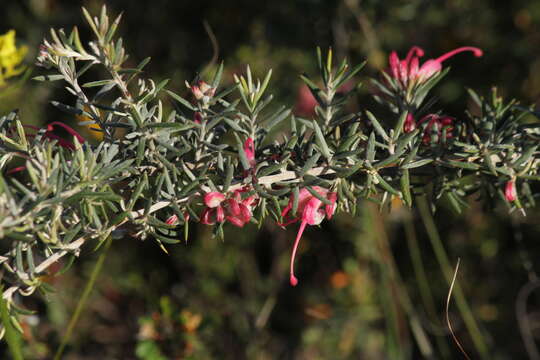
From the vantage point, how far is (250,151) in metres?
0.67

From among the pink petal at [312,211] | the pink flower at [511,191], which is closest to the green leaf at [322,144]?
the pink petal at [312,211]

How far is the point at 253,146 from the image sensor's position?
687 millimetres

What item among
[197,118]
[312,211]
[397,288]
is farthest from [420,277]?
[197,118]

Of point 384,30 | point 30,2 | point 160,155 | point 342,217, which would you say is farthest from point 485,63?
point 30,2

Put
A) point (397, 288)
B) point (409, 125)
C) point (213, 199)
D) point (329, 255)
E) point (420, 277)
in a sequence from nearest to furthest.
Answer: point (213, 199)
point (409, 125)
point (420, 277)
point (397, 288)
point (329, 255)

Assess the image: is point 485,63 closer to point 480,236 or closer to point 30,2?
point 480,236

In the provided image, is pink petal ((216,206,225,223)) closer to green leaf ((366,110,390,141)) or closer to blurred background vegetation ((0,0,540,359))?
green leaf ((366,110,390,141))

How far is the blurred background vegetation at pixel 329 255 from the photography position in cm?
156

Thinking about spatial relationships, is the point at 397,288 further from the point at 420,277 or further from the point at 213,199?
the point at 213,199

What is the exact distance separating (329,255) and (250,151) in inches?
46.1

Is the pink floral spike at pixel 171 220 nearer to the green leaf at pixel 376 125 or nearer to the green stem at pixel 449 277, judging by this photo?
the green leaf at pixel 376 125

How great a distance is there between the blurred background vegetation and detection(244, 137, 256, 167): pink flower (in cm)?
77

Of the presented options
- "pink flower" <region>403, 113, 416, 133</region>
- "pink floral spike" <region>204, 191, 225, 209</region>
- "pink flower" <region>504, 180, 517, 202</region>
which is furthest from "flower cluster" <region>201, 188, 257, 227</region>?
"pink flower" <region>504, 180, 517, 202</region>

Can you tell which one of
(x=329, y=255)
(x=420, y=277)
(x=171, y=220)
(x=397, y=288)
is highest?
(x=171, y=220)
